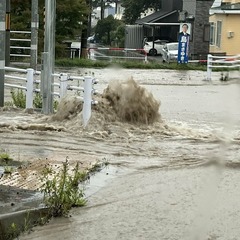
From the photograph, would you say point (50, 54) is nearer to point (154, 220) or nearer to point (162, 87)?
point (154, 220)

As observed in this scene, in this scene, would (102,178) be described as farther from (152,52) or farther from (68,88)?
(152,52)

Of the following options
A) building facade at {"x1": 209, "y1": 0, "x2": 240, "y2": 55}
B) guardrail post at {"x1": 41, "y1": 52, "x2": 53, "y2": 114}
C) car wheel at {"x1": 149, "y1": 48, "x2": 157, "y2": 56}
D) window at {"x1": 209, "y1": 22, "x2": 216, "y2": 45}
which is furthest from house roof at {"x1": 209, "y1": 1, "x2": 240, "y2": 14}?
guardrail post at {"x1": 41, "y1": 52, "x2": 53, "y2": 114}

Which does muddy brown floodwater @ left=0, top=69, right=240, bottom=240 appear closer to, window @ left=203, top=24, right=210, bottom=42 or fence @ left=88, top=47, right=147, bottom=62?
fence @ left=88, top=47, right=147, bottom=62

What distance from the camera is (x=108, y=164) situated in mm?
8852

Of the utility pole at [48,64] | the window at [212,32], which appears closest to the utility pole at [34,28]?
the utility pole at [48,64]

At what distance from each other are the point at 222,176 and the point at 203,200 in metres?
1.20

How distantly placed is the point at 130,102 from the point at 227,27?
3289 cm

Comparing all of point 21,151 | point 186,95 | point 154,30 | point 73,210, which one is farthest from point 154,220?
point 154,30

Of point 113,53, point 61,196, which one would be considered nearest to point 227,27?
point 113,53

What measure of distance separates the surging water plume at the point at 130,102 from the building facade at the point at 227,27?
31.8 meters

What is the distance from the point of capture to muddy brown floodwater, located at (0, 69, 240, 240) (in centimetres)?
618

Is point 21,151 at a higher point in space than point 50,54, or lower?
lower

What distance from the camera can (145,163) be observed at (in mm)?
9086

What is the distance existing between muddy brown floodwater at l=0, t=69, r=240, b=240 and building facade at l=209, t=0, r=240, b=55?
27933mm
